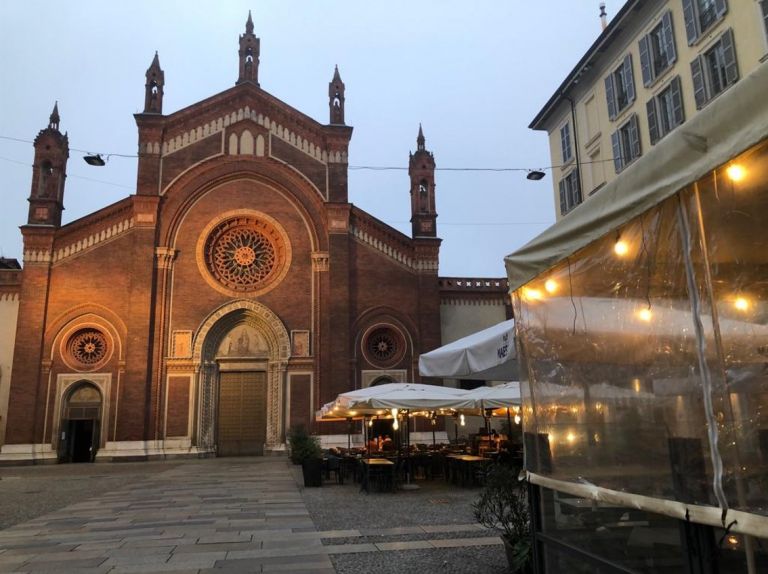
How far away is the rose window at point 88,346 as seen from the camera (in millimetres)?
25656

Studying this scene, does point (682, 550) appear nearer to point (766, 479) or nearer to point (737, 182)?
point (766, 479)

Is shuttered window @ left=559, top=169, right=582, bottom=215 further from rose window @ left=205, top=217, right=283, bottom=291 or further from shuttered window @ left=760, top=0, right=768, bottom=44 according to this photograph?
rose window @ left=205, top=217, right=283, bottom=291

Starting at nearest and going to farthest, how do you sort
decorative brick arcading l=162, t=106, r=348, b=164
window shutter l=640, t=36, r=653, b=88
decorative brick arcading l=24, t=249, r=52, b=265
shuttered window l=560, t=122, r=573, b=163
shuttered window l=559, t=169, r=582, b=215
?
window shutter l=640, t=36, r=653, b=88, shuttered window l=559, t=169, r=582, b=215, decorative brick arcading l=24, t=249, r=52, b=265, shuttered window l=560, t=122, r=573, b=163, decorative brick arcading l=162, t=106, r=348, b=164

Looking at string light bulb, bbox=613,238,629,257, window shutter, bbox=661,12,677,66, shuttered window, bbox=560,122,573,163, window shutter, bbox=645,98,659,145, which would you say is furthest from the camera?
shuttered window, bbox=560,122,573,163

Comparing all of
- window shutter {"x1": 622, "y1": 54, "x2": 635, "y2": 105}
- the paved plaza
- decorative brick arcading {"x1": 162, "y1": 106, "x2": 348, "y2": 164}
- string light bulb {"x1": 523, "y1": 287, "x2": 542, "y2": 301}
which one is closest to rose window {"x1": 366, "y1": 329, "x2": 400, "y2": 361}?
decorative brick arcading {"x1": 162, "y1": 106, "x2": 348, "y2": 164}

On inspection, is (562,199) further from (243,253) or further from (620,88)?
(243,253)

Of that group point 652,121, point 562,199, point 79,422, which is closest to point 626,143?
point 652,121

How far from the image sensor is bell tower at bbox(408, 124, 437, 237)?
29284 millimetres

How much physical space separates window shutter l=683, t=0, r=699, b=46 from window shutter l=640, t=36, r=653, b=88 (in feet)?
6.92

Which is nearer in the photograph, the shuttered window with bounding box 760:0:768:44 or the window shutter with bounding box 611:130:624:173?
the shuttered window with bounding box 760:0:768:44

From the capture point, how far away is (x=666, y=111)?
19.4 metres

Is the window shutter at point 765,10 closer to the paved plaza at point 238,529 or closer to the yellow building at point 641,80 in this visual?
the yellow building at point 641,80

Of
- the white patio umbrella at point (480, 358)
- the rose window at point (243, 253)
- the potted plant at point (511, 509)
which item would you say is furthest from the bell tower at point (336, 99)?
the potted plant at point (511, 509)

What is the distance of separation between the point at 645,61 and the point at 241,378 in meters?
20.5
